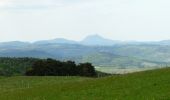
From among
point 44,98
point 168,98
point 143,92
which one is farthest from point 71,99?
point 168,98

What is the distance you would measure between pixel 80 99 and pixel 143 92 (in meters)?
6.37

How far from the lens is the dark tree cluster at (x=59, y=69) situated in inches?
6368

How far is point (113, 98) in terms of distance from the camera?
3909 cm

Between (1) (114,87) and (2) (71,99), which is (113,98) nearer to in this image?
(2) (71,99)

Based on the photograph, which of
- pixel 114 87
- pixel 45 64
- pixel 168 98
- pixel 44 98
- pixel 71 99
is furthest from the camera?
pixel 45 64

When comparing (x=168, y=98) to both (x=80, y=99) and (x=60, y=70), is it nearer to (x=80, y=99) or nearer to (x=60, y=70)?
(x=80, y=99)

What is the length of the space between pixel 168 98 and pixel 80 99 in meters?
10.0

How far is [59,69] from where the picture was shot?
168 metres

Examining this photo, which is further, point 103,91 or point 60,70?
point 60,70

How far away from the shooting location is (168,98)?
3412 centimetres

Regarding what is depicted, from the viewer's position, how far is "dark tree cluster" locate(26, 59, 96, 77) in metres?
162

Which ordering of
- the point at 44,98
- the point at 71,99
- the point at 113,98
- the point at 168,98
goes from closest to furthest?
the point at 168,98, the point at 113,98, the point at 71,99, the point at 44,98

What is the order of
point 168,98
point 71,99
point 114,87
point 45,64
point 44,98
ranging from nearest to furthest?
point 168,98, point 71,99, point 44,98, point 114,87, point 45,64

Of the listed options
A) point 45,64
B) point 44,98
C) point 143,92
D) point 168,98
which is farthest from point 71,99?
point 45,64
